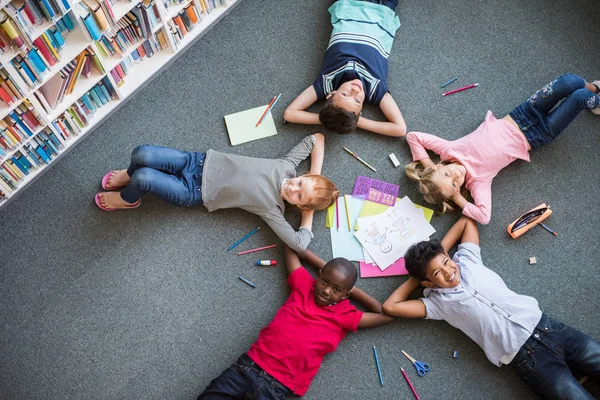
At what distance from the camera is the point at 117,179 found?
234cm

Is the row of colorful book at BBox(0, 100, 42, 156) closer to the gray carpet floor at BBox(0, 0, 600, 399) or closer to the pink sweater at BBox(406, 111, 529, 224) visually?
the gray carpet floor at BBox(0, 0, 600, 399)

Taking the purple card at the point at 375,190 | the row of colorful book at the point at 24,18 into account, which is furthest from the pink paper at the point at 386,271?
the row of colorful book at the point at 24,18

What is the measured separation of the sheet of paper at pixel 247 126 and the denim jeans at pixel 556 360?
1.56 meters

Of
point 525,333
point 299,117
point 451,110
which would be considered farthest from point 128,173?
point 525,333

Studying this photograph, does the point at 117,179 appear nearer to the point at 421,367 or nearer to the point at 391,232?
the point at 391,232

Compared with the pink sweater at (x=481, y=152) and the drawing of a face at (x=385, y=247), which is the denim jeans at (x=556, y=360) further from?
the drawing of a face at (x=385, y=247)

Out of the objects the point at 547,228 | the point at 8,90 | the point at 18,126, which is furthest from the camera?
the point at 547,228

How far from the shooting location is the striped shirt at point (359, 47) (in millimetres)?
2477

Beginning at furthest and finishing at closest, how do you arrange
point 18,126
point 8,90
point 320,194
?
1. point 320,194
2. point 18,126
3. point 8,90

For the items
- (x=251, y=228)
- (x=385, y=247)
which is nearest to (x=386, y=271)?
(x=385, y=247)

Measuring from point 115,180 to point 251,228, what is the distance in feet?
2.26

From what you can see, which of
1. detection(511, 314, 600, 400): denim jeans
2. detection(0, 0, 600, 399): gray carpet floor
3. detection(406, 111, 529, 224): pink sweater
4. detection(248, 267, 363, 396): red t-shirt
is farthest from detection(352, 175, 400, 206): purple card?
detection(511, 314, 600, 400): denim jeans

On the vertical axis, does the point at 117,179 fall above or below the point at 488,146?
above

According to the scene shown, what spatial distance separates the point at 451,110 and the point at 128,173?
1.66 meters
